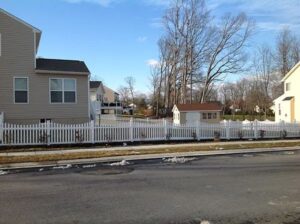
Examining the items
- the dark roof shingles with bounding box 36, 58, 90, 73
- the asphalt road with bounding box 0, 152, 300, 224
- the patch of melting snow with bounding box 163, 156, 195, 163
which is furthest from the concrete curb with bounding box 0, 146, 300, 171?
the dark roof shingles with bounding box 36, 58, 90, 73

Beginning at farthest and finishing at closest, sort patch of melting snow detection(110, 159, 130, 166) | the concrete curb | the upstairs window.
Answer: the upstairs window < patch of melting snow detection(110, 159, 130, 166) < the concrete curb

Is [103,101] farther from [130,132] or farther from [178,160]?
[178,160]

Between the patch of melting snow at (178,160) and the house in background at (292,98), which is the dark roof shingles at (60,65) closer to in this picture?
the patch of melting snow at (178,160)

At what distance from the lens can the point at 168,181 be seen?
1064 cm

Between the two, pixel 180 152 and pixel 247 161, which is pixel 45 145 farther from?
pixel 247 161

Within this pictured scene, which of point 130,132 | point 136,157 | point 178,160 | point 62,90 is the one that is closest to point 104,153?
point 136,157

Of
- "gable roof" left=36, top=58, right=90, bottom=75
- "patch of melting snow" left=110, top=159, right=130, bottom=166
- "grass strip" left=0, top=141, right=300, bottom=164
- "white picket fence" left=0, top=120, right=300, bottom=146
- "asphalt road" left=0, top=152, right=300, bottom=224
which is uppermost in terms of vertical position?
"gable roof" left=36, top=58, right=90, bottom=75

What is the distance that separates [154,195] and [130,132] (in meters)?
13.7

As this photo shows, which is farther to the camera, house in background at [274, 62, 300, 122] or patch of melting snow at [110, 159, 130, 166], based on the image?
house in background at [274, 62, 300, 122]

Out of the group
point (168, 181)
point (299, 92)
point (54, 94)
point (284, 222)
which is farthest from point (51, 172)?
point (299, 92)

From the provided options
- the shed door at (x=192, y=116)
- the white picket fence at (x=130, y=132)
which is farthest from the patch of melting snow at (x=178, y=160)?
the shed door at (x=192, y=116)

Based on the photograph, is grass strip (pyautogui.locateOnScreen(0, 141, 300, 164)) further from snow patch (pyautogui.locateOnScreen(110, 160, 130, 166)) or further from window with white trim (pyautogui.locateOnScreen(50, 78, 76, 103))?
window with white trim (pyautogui.locateOnScreen(50, 78, 76, 103))

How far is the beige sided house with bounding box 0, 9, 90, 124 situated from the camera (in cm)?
2405

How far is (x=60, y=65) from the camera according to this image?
25578mm
